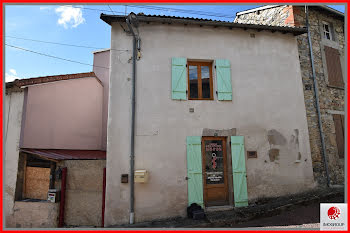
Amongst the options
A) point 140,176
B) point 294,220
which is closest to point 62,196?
point 140,176

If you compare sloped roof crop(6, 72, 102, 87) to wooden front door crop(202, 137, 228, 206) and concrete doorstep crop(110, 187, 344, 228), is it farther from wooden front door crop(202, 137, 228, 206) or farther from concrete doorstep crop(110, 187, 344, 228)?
wooden front door crop(202, 137, 228, 206)

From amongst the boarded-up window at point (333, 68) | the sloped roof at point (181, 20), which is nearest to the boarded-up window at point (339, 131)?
the boarded-up window at point (333, 68)

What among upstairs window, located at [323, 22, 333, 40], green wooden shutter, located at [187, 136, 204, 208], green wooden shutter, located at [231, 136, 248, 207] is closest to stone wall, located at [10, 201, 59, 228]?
green wooden shutter, located at [187, 136, 204, 208]

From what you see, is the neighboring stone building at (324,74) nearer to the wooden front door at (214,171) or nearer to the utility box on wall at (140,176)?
the wooden front door at (214,171)

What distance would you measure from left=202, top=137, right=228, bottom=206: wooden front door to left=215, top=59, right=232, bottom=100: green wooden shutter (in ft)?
4.23

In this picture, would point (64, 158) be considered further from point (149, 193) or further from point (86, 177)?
point (149, 193)

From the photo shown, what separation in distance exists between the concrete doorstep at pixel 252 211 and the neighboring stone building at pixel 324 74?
73cm

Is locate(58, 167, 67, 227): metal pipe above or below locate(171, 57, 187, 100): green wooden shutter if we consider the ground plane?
below

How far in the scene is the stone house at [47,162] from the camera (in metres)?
5.67

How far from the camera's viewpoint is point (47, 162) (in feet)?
20.6

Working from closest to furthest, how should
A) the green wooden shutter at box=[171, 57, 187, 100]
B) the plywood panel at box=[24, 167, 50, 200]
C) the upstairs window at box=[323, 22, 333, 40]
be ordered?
the green wooden shutter at box=[171, 57, 187, 100] → the plywood panel at box=[24, 167, 50, 200] → the upstairs window at box=[323, 22, 333, 40]

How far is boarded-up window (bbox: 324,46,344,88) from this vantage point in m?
7.49

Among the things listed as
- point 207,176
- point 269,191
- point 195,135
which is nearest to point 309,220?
point 269,191

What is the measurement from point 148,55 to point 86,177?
153 inches
